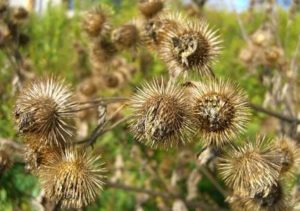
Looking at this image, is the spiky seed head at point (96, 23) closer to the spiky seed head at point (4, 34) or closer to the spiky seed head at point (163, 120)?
the spiky seed head at point (4, 34)

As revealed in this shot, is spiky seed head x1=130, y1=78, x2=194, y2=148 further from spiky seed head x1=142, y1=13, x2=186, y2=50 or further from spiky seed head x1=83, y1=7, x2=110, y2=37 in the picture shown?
spiky seed head x1=83, y1=7, x2=110, y2=37

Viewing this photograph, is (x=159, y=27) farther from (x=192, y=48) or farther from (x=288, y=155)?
(x=288, y=155)

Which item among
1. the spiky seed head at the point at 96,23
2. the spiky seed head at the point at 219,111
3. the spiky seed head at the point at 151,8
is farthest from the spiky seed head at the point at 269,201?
the spiky seed head at the point at 96,23

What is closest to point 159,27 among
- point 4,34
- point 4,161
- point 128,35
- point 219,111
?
point 128,35

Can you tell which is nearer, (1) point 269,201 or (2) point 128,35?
(1) point 269,201

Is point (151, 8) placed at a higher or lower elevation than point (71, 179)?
higher
